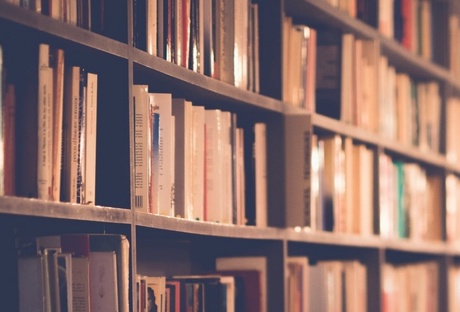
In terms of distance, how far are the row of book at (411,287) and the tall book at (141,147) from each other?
5.25 feet

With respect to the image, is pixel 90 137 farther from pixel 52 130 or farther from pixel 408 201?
pixel 408 201

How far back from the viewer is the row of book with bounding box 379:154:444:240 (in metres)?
3.67

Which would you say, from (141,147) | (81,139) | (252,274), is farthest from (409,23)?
(81,139)

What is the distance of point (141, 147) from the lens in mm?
2188

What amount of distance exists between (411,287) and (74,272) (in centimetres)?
227

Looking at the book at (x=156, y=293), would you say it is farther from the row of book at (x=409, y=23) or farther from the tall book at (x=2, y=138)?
the row of book at (x=409, y=23)

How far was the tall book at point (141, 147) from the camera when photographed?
7.13 ft

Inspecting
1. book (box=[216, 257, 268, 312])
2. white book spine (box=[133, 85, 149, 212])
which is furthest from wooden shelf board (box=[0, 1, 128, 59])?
book (box=[216, 257, 268, 312])

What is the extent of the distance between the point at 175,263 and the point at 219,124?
0.47 m

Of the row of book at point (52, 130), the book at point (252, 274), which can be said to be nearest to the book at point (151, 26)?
the row of book at point (52, 130)

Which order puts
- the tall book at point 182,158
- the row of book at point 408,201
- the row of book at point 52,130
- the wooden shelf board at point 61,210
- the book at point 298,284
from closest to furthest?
the wooden shelf board at point 61,210 → the row of book at point 52,130 → the tall book at point 182,158 → the book at point 298,284 → the row of book at point 408,201

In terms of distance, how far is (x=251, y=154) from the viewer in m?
2.77

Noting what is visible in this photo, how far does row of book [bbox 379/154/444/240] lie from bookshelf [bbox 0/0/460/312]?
0.02 m

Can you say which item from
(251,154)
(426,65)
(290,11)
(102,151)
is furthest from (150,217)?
(426,65)
